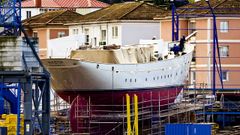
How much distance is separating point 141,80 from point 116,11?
106 feet

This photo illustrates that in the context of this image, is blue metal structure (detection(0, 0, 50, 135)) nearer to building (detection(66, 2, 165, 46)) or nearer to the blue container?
the blue container

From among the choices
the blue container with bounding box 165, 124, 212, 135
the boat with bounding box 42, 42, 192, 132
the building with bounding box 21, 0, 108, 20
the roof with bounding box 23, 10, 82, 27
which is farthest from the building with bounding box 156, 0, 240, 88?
the building with bounding box 21, 0, 108, 20

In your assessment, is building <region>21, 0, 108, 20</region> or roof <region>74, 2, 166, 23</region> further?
building <region>21, 0, 108, 20</region>

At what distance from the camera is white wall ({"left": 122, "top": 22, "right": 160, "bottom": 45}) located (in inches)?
3531

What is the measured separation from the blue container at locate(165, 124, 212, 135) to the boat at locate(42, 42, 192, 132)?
158 inches

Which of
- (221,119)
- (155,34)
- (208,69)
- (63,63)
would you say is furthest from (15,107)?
(155,34)

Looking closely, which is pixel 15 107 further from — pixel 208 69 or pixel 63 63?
pixel 208 69

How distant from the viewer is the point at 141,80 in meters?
62.1

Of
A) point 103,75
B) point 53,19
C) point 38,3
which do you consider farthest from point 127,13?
point 103,75

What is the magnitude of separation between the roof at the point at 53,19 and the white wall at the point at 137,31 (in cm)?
1029

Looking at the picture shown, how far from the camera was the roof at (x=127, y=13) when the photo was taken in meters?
90.3

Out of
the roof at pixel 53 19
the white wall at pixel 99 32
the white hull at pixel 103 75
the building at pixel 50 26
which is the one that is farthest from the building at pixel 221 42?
the building at pixel 50 26

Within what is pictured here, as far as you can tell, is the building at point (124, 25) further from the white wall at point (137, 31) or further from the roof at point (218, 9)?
Answer: the roof at point (218, 9)

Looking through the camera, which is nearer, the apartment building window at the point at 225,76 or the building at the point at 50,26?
the apartment building window at the point at 225,76
